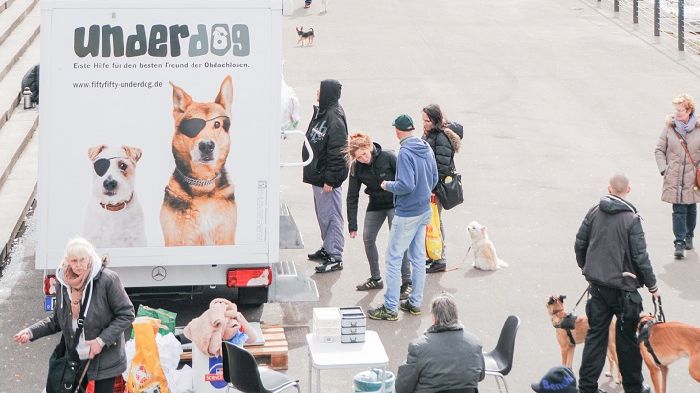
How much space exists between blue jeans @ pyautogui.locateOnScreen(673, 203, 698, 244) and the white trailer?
188 inches

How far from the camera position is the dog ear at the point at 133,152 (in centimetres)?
995

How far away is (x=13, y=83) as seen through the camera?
59.7 feet

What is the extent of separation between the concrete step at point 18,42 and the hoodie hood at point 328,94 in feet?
25.2

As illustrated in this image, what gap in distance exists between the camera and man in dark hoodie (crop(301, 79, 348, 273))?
1229 centimetres

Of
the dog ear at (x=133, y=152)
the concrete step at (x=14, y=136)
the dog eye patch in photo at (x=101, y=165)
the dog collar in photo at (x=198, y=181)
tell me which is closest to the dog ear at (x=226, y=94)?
the dog collar in photo at (x=198, y=181)

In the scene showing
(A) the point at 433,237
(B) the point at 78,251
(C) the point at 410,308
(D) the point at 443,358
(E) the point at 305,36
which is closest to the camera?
(D) the point at 443,358

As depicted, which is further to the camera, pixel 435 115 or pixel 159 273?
pixel 435 115

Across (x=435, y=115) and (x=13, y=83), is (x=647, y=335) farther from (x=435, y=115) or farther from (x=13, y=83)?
(x=13, y=83)

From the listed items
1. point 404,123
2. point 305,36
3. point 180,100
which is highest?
point 305,36

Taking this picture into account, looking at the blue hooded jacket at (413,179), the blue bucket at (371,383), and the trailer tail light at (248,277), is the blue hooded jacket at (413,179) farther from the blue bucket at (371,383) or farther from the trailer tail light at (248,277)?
the blue bucket at (371,383)

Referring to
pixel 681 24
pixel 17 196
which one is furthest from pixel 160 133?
pixel 681 24

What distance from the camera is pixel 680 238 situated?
1291 centimetres

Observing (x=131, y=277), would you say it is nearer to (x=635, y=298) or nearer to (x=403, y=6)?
(x=635, y=298)

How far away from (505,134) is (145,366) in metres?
9.76
